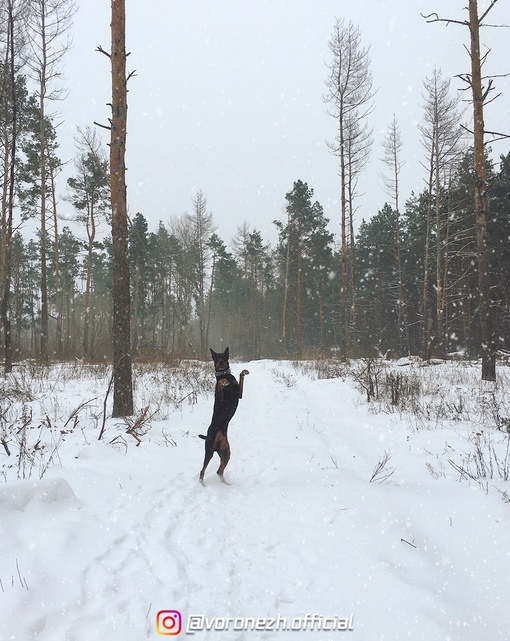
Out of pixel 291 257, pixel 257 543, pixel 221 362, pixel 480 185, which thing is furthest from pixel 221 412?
pixel 291 257

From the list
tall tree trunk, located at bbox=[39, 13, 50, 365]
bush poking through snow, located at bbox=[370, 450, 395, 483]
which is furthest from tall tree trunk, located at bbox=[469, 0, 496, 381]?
tall tree trunk, located at bbox=[39, 13, 50, 365]

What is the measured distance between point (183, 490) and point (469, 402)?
6005mm

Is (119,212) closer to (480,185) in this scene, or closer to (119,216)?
(119,216)

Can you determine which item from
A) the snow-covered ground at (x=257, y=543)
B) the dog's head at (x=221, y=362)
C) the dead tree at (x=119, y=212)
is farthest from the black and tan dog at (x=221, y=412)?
the dead tree at (x=119, y=212)

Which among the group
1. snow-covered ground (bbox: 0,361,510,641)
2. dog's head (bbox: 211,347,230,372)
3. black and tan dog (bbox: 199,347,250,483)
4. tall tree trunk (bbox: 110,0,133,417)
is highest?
tall tree trunk (bbox: 110,0,133,417)

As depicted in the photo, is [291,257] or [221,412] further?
[291,257]

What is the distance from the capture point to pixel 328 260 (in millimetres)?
37094

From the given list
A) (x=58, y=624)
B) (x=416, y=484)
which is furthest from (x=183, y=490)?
(x=416, y=484)

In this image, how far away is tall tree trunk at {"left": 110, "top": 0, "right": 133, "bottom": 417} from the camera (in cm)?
635

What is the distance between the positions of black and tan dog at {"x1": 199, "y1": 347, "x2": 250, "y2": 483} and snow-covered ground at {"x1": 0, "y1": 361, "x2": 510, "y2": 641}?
385 millimetres

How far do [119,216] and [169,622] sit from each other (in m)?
6.15

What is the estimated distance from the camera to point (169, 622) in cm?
202

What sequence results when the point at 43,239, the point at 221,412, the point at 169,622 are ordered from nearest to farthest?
the point at 169,622 → the point at 221,412 → the point at 43,239

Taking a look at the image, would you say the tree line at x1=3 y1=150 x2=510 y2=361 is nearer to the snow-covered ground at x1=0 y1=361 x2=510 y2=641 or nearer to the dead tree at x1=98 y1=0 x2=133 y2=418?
the dead tree at x1=98 y1=0 x2=133 y2=418
